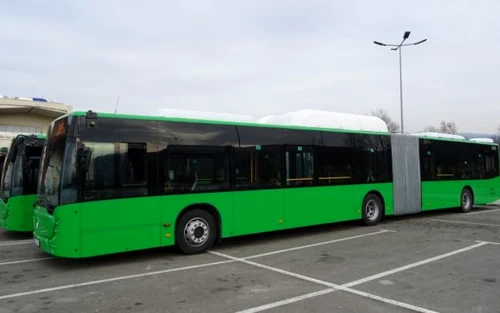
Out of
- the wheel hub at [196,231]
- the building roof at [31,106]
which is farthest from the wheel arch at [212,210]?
the building roof at [31,106]

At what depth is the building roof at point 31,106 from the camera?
55125mm

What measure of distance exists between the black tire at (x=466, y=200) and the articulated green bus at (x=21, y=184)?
595 inches

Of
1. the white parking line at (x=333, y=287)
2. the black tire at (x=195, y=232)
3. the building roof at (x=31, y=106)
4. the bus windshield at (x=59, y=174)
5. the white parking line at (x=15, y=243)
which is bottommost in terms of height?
the white parking line at (x=15, y=243)

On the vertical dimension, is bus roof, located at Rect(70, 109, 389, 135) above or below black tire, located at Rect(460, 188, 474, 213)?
above

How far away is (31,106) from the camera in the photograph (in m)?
55.6

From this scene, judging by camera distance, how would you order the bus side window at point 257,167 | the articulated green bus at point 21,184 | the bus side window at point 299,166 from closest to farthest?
the bus side window at point 257,167, the bus side window at point 299,166, the articulated green bus at point 21,184

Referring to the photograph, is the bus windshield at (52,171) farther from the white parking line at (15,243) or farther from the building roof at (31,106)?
the building roof at (31,106)

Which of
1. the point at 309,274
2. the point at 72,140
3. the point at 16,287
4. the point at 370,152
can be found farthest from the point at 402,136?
the point at 16,287

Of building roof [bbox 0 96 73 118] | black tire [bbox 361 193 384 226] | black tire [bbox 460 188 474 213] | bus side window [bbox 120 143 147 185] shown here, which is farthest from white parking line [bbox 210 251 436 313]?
building roof [bbox 0 96 73 118]

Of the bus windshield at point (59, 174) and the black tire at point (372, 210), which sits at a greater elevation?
the bus windshield at point (59, 174)

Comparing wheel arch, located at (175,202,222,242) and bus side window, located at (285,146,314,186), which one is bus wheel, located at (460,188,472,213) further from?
wheel arch, located at (175,202,222,242)

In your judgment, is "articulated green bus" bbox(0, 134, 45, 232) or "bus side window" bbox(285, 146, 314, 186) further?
"articulated green bus" bbox(0, 134, 45, 232)

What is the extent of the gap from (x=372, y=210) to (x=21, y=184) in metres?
10.3

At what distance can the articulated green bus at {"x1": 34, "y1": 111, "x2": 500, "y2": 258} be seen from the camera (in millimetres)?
7422
